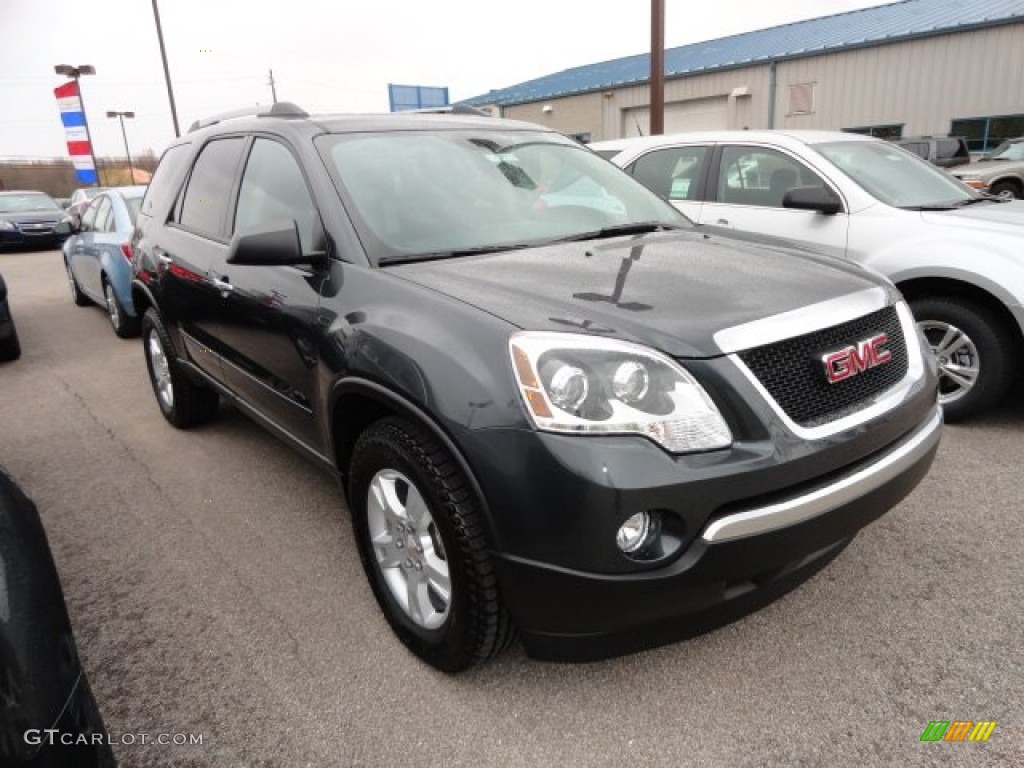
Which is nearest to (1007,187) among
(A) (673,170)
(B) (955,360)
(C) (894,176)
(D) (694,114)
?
(C) (894,176)

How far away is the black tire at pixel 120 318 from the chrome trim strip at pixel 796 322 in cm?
682

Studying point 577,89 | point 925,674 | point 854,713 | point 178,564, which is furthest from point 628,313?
point 577,89

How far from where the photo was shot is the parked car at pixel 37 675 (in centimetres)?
126

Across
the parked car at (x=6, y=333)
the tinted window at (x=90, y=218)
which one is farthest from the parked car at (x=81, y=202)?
the parked car at (x=6, y=333)

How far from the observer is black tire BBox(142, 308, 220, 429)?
4344 mm

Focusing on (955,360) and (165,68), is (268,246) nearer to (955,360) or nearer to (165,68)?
(955,360)

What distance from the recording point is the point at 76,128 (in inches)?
987

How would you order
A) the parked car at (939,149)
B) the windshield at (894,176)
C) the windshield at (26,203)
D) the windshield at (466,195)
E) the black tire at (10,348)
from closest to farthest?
1. the windshield at (466,195)
2. the windshield at (894,176)
3. the black tire at (10,348)
4. the parked car at (939,149)
5. the windshield at (26,203)

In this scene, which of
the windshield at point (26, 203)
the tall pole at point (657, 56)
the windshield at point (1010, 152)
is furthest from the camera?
the windshield at point (26, 203)

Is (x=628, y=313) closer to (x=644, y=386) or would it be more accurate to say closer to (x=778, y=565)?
(x=644, y=386)

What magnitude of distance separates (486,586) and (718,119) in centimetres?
2490

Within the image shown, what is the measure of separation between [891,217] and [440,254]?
334cm

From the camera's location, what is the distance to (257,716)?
2.17 m

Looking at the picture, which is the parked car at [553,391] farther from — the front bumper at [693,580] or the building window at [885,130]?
the building window at [885,130]
